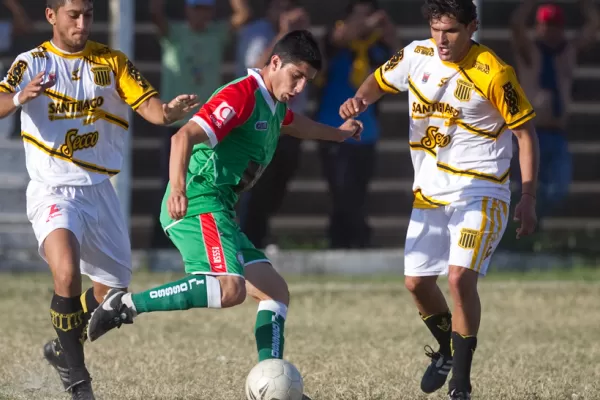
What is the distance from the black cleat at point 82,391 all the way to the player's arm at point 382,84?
2127 millimetres

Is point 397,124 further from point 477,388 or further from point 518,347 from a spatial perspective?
point 477,388

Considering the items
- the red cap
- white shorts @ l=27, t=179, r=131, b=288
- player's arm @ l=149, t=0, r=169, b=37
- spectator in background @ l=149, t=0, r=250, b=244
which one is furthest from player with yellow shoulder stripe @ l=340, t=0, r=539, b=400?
the red cap

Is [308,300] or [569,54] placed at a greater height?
[569,54]

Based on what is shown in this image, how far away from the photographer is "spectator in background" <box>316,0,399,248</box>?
40.6 ft

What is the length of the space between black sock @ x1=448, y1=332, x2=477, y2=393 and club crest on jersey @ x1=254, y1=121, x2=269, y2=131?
154 centimetres

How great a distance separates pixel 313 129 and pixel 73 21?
148 cm

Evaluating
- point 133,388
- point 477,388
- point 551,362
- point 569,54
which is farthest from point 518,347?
point 569,54

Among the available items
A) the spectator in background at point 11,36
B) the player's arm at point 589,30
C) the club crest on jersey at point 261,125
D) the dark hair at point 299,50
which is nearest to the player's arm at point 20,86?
the club crest on jersey at point 261,125

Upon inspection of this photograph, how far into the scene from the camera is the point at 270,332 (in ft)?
21.9

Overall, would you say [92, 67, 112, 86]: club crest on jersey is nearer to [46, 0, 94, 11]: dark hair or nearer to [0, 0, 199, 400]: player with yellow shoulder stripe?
[0, 0, 199, 400]: player with yellow shoulder stripe

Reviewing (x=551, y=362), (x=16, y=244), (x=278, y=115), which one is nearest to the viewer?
(x=278, y=115)

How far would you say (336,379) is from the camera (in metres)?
7.57

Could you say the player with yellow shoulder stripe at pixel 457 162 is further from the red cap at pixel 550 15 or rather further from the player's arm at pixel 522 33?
the red cap at pixel 550 15

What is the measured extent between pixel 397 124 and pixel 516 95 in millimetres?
7154
